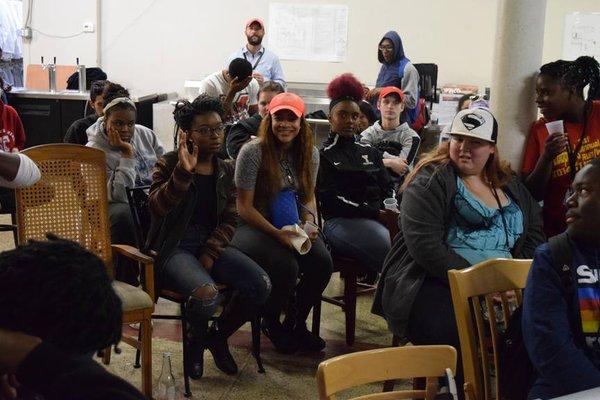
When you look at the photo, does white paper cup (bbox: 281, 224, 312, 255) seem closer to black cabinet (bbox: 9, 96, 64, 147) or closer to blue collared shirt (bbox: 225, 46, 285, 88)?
blue collared shirt (bbox: 225, 46, 285, 88)

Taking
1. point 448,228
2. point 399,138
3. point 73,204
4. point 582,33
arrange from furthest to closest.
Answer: point 582,33 < point 399,138 < point 73,204 < point 448,228

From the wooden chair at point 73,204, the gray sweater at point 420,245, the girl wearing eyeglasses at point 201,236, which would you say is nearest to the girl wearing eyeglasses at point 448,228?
the gray sweater at point 420,245

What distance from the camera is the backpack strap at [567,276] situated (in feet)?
8.34

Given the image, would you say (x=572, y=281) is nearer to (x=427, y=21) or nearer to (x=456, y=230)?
(x=456, y=230)

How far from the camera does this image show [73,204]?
12.2 feet

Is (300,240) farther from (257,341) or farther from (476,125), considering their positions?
(476,125)

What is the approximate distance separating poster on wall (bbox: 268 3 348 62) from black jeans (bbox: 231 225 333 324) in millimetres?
6532

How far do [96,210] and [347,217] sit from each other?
1404 mm

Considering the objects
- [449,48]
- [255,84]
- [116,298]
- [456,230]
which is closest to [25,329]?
[116,298]

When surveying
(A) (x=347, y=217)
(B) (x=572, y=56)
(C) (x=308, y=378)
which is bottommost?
(C) (x=308, y=378)

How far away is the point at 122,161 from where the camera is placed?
14.5 ft

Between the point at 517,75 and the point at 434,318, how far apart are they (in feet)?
4.91

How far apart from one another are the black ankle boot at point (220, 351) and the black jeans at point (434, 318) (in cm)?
103

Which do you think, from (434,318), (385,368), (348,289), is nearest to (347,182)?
(348,289)
